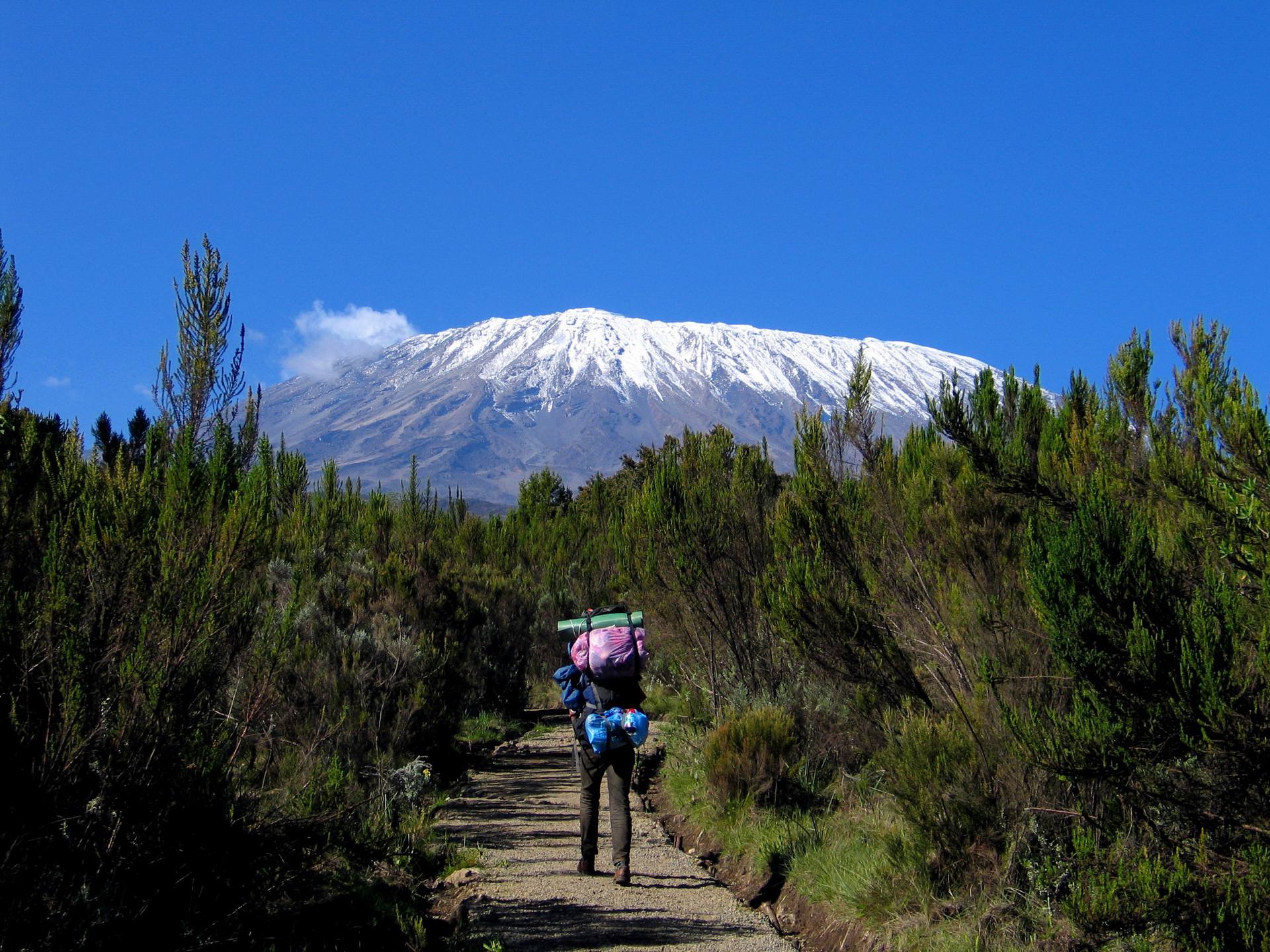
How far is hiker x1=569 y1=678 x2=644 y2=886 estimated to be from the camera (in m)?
6.10

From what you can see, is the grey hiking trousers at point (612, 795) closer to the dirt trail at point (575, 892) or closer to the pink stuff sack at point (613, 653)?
the dirt trail at point (575, 892)

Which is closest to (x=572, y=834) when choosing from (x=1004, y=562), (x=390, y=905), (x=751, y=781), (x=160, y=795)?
(x=751, y=781)

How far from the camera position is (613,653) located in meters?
6.20

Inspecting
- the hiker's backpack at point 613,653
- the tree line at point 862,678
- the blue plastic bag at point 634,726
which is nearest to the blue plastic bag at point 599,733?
the blue plastic bag at point 634,726

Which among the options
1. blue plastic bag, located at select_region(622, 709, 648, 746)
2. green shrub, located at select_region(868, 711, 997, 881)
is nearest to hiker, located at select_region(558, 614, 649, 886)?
blue plastic bag, located at select_region(622, 709, 648, 746)

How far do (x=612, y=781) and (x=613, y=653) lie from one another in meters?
0.83

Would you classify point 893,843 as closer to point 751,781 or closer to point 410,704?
point 751,781

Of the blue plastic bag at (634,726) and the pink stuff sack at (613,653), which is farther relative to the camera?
the pink stuff sack at (613,653)

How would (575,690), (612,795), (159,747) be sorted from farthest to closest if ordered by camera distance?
(575,690)
(612,795)
(159,747)

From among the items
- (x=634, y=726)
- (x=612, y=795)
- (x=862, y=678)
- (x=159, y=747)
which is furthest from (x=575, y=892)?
(x=159, y=747)

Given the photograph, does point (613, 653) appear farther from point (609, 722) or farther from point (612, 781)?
point (612, 781)

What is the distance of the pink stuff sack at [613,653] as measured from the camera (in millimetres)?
6176

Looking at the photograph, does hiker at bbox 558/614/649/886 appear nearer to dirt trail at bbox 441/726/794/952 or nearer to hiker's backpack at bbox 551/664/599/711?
hiker's backpack at bbox 551/664/599/711

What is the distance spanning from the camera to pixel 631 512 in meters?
12.2
